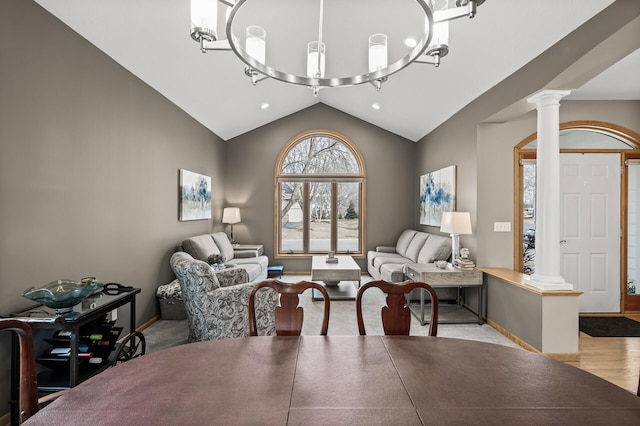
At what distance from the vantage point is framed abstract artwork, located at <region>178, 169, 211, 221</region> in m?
4.69

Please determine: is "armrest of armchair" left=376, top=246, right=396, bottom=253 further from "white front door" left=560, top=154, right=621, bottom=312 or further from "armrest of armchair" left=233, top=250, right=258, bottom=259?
"white front door" left=560, top=154, right=621, bottom=312

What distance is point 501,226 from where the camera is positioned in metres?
4.01

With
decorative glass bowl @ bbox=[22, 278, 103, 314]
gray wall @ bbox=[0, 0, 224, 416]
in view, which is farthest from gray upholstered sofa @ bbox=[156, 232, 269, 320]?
decorative glass bowl @ bbox=[22, 278, 103, 314]

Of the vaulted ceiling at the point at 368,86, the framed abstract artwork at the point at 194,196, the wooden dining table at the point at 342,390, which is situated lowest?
the wooden dining table at the point at 342,390

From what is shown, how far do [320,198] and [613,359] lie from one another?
16.6 ft

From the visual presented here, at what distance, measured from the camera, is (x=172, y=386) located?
1104 millimetres

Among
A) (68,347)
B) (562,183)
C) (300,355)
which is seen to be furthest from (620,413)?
(562,183)

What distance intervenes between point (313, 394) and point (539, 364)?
3.10 feet

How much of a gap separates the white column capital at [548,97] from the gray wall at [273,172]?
146 inches

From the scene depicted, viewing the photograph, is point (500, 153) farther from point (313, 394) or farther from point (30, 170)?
point (30, 170)

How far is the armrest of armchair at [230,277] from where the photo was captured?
3189 millimetres

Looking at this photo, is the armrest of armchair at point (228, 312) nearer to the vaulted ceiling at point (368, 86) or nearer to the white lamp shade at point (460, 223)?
the vaulted ceiling at point (368, 86)

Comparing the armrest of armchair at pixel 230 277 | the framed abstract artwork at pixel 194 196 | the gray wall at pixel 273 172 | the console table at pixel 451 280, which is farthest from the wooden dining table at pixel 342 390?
the gray wall at pixel 273 172

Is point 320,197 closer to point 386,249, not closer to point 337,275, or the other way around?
point 386,249
